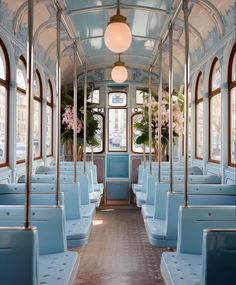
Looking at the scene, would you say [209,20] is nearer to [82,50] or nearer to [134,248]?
[82,50]

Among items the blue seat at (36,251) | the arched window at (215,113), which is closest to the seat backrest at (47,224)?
the blue seat at (36,251)

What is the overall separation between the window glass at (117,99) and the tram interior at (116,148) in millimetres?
22

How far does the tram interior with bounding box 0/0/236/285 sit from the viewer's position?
2.12m

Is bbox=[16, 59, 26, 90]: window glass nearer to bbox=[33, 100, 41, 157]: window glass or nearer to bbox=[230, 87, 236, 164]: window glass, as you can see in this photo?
bbox=[33, 100, 41, 157]: window glass

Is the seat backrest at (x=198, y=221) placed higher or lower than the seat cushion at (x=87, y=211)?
higher

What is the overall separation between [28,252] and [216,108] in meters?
4.22

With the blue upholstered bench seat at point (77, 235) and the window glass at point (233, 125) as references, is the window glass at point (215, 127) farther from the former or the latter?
the blue upholstered bench seat at point (77, 235)

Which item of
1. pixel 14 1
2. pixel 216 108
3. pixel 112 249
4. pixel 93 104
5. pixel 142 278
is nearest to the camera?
pixel 142 278

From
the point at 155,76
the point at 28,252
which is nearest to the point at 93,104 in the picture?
the point at 155,76

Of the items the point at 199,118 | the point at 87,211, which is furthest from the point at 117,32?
the point at 199,118

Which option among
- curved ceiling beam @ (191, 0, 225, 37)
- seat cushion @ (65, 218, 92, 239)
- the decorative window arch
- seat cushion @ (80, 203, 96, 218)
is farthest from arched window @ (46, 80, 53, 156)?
seat cushion @ (65, 218, 92, 239)

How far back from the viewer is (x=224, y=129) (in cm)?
470

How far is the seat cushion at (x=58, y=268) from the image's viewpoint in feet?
6.64

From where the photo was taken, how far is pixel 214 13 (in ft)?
14.7
